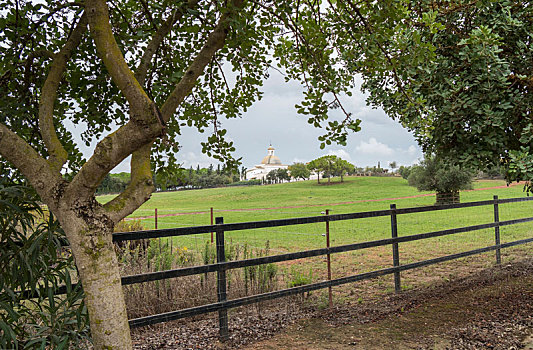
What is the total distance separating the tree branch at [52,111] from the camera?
218 cm

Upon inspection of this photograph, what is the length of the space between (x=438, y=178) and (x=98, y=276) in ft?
72.1

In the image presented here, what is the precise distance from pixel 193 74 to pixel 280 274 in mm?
4341

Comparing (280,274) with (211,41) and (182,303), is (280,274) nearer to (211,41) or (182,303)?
(182,303)

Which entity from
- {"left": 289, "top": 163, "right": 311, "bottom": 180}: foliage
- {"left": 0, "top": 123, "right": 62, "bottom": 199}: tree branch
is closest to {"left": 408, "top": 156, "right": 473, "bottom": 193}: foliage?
{"left": 0, "top": 123, "right": 62, "bottom": 199}: tree branch

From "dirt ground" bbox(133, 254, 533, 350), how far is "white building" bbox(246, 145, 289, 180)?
9834cm

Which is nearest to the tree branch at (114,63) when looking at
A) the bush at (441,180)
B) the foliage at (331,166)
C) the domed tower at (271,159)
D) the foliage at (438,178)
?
the foliage at (438,178)

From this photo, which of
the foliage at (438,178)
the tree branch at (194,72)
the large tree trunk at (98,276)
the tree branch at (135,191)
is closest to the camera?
the large tree trunk at (98,276)

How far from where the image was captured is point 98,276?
1938mm

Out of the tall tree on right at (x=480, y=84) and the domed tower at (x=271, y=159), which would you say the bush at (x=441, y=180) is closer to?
the tall tree on right at (x=480, y=84)

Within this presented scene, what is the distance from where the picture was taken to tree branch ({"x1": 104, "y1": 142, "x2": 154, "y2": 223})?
208 centimetres

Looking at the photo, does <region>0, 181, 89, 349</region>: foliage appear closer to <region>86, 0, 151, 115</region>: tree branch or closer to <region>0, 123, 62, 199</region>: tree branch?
<region>0, 123, 62, 199</region>: tree branch

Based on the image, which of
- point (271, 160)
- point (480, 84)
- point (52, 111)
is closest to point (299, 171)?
point (271, 160)

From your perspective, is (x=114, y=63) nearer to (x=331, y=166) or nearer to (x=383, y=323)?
(x=383, y=323)

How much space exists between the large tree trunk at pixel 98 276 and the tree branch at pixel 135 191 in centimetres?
9
